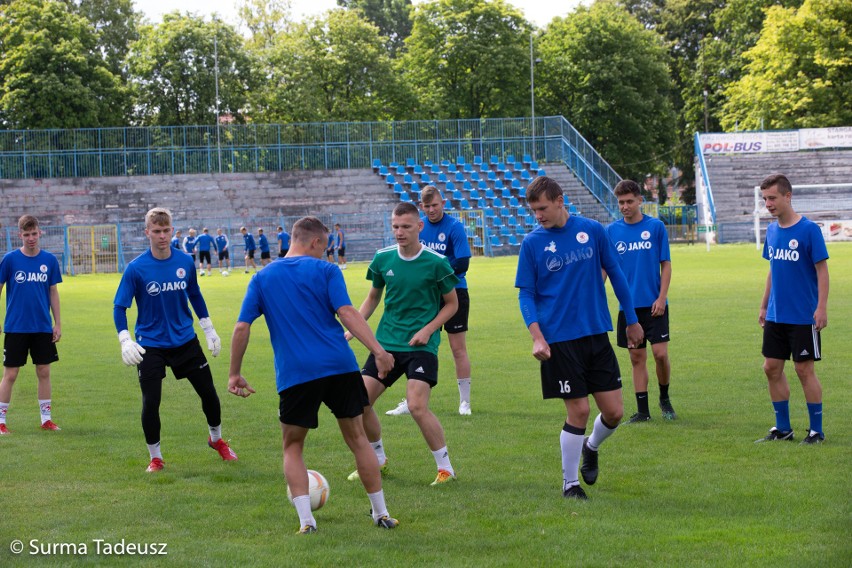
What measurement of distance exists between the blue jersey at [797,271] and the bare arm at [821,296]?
2.8 inches

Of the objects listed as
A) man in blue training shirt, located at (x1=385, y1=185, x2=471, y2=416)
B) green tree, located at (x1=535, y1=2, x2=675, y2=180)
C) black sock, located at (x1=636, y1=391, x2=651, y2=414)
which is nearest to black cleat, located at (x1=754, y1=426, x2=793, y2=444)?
black sock, located at (x1=636, y1=391, x2=651, y2=414)

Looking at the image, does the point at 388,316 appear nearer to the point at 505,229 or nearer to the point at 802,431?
the point at 802,431

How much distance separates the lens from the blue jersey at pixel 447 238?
10.1 meters

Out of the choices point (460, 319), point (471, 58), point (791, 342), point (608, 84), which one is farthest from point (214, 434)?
point (608, 84)

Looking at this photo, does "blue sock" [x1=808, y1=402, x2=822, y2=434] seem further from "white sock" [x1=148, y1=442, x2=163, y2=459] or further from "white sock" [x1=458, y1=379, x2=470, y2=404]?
"white sock" [x1=148, y1=442, x2=163, y2=459]

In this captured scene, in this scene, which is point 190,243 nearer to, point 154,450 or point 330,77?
point 330,77

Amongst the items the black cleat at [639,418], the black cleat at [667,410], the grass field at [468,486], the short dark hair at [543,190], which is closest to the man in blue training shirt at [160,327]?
the grass field at [468,486]

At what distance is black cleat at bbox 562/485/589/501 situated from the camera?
22.7 ft

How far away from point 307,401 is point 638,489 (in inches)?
96.3

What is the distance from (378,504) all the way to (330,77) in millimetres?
59767

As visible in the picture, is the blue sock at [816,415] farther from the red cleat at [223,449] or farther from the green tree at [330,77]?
the green tree at [330,77]

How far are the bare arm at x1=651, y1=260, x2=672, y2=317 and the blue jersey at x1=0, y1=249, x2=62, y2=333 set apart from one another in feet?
18.8

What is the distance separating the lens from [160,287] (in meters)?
8.33

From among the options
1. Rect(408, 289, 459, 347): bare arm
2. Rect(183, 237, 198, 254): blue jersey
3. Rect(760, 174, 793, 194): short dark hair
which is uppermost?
Rect(183, 237, 198, 254): blue jersey
